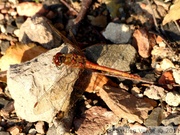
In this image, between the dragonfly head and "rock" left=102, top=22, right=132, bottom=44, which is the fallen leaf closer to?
"rock" left=102, top=22, right=132, bottom=44

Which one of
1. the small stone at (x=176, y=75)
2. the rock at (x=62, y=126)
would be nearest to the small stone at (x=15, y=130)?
the rock at (x=62, y=126)

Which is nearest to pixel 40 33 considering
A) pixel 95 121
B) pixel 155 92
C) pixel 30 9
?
pixel 30 9

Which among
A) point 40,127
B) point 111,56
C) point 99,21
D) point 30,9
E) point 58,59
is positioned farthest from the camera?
point 30,9

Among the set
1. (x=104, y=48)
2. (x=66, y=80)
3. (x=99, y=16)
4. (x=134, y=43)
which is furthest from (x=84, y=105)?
(x=99, y=16)

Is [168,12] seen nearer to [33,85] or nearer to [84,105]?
[84,105]

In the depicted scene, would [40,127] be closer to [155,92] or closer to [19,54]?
[19,54]

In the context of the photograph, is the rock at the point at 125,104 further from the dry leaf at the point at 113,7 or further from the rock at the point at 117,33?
the dry leaf at the point at 113,7

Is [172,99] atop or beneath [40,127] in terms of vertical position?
atop
